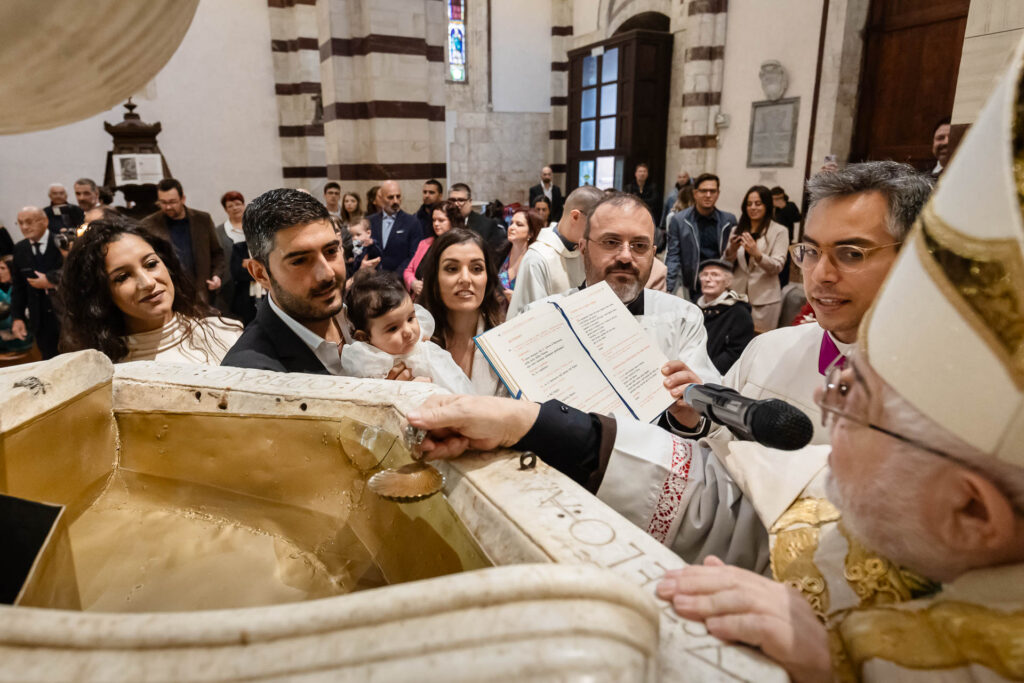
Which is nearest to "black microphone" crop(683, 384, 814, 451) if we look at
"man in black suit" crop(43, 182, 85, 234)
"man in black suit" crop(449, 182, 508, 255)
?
"man in black suit" crop(449, 182, 508, 255)

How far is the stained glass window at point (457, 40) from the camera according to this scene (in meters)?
13.1

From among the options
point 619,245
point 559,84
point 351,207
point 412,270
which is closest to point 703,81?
point 559,84

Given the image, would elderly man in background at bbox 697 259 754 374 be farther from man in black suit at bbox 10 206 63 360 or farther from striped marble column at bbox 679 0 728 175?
striped marble column at bbox 679 0 728 175

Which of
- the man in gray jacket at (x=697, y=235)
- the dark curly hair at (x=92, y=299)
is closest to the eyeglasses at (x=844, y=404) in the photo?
the dark curly hair at (x=92, y=299)

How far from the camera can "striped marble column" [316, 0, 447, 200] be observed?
6.67 metres

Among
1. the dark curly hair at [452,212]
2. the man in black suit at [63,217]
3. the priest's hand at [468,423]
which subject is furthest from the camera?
the man in black suit at [63,217]

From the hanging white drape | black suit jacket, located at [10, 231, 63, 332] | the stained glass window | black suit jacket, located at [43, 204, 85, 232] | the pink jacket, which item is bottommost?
black suit jacket, located at [10, 231, 63, 332]

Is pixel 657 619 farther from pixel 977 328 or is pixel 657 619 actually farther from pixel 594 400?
pixel 594 400

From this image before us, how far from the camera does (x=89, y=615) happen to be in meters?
0.66

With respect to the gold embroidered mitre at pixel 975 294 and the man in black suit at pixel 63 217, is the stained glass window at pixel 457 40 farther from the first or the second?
the gold embroidered mitre at pixel 975 294

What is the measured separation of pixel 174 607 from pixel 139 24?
1.00 meters

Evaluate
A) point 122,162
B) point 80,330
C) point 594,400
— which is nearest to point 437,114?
point 122,162

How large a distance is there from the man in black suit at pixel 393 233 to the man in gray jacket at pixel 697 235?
2.36m

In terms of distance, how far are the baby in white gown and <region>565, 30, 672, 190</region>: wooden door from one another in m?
8.75
